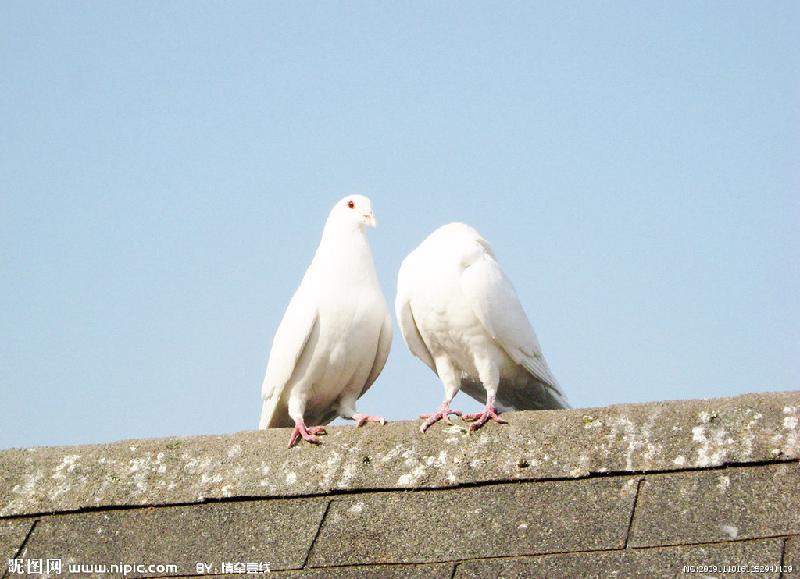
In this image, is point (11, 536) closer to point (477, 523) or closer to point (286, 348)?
point (477, 523)

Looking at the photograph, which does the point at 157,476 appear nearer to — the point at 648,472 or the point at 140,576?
the point at 140,576

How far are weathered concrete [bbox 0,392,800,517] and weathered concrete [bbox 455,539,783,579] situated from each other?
1.30 ft

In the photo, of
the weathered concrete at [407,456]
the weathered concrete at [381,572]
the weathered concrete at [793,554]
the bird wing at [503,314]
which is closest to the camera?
the weathered concrete at [793,554]

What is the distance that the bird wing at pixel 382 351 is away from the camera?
745cm

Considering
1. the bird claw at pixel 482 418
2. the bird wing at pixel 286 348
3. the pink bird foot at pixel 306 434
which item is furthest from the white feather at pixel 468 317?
the pink bird foot at pixel 306 434

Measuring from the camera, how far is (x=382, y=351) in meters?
7.50

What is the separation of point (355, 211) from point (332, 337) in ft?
3.13

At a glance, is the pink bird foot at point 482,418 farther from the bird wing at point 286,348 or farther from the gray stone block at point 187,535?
the bird wing at point 286,348

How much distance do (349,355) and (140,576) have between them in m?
2.71

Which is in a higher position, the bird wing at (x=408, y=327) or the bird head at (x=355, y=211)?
the bird head at (x=355, y=211)

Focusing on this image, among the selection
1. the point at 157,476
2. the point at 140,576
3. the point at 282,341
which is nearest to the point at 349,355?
the point at 282,341

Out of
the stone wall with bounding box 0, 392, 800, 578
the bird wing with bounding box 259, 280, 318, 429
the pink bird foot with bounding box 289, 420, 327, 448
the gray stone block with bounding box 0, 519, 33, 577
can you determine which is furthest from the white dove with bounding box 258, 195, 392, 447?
the gray stone block with bounding box 0, 519, 33, 577

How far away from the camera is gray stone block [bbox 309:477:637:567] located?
177 inches

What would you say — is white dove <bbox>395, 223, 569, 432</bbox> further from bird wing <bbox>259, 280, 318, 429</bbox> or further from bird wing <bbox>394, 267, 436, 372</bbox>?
bird wing <bbox>259, 280, 318, 429</bbox>
